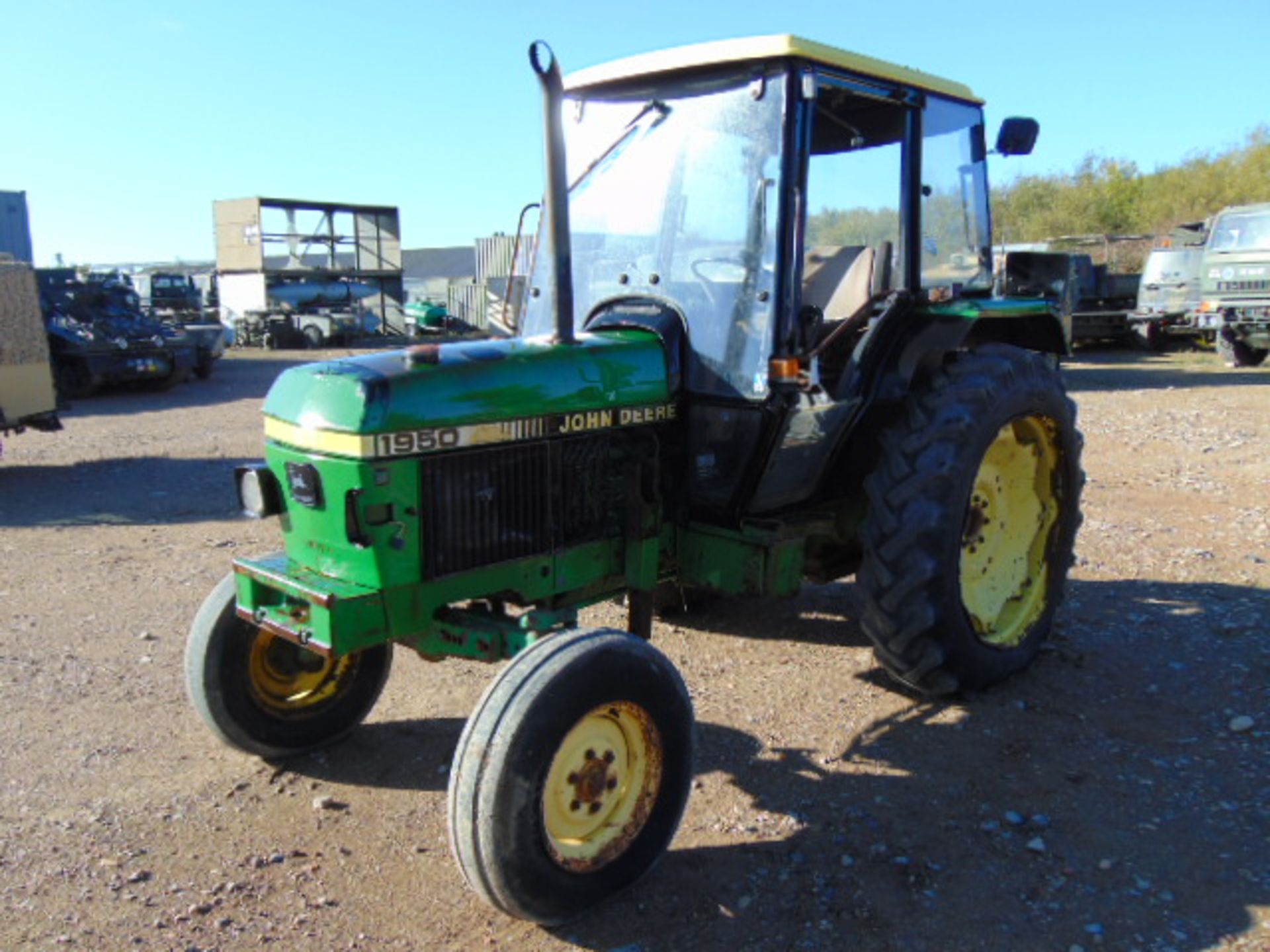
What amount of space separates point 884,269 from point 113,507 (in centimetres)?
650

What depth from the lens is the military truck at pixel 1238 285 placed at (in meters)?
15.8

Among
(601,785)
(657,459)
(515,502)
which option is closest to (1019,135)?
(657,459)

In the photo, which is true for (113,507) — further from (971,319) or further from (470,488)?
(971,319)

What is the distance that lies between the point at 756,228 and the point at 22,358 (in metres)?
8.21

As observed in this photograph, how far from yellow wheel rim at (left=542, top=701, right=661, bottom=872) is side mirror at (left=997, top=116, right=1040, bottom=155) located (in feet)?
10.4

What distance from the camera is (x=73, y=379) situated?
50.4 feet

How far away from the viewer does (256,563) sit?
339 centimetres

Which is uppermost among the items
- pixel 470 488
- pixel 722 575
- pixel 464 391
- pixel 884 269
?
pixel 884 269

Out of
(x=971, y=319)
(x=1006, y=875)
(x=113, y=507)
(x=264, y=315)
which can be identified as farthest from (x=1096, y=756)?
(x=264, y=315)

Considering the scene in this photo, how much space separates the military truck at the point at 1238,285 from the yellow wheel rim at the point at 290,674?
53.0 ft

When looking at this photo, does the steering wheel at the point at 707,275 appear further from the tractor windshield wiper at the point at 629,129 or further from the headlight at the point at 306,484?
the headlight at the point at 306,484

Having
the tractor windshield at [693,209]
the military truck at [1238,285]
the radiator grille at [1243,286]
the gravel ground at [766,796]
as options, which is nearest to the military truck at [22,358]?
the gravel ground at [766,796]

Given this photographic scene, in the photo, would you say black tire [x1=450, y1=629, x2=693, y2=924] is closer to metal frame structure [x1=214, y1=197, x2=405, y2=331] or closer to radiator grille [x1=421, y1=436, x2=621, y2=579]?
radiator grille [x1=421, y1=436, x2=621, y2=579]

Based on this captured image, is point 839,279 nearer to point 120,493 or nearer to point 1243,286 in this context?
point 120,493
